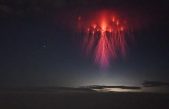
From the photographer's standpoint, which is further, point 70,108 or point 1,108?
point 70,108

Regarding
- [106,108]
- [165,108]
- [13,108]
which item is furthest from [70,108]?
[165,108]

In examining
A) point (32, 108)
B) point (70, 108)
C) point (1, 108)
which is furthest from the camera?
point (70, 108)

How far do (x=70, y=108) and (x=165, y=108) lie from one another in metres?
24.5

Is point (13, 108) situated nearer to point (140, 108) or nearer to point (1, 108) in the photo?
point (1, 108)

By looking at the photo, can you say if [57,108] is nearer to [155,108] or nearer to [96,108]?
[96,108]

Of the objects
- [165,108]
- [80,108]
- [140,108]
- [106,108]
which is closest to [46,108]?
[80,108]

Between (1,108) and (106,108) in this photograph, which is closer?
(1,108)

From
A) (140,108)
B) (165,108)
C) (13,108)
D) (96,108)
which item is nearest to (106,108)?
(96,108)

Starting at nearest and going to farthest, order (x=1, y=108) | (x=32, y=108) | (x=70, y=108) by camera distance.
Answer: (x=1, y=108) < (x=32, y=108) < (x=70, y=108)

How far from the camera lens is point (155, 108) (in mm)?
90312

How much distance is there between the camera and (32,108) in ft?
283

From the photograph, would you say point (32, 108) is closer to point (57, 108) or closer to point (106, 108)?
point (57, 108)

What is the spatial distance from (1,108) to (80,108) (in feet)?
69.7

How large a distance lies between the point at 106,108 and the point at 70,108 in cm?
999
